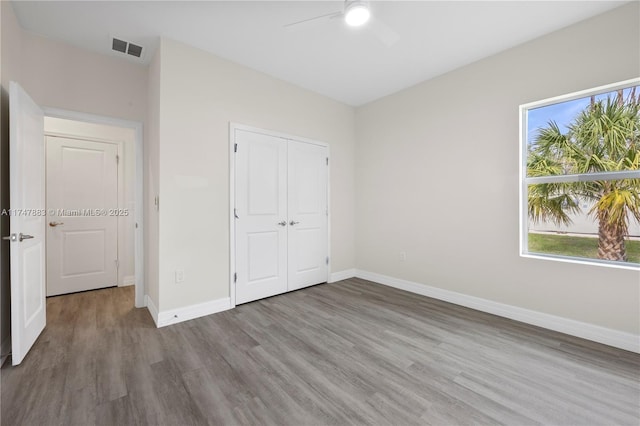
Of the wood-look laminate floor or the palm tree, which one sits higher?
the palm tree

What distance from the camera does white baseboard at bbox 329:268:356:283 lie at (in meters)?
4.11

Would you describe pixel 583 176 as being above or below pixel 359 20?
below

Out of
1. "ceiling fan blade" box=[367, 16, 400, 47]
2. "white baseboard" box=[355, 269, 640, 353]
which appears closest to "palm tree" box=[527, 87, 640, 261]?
"white baseboard" box=[355, 269, 640, 353]

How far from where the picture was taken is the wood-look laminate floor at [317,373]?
1.49 m

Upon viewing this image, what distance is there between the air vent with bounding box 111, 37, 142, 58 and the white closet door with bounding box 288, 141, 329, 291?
190 cm

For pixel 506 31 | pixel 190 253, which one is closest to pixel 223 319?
pixel 190 253

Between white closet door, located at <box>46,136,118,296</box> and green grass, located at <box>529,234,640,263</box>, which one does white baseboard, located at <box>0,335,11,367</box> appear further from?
green grass, located at <box>529,234,640,263</box>

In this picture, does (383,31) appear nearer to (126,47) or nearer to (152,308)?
(126,47)

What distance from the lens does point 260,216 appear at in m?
3.32

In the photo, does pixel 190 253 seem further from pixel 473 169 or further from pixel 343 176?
pixel 473 169

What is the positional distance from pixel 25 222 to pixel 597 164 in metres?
4.83

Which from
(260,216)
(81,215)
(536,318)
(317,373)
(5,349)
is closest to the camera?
(317,373)

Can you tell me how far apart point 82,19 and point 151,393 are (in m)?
3.09

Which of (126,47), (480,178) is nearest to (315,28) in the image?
(126,47)
